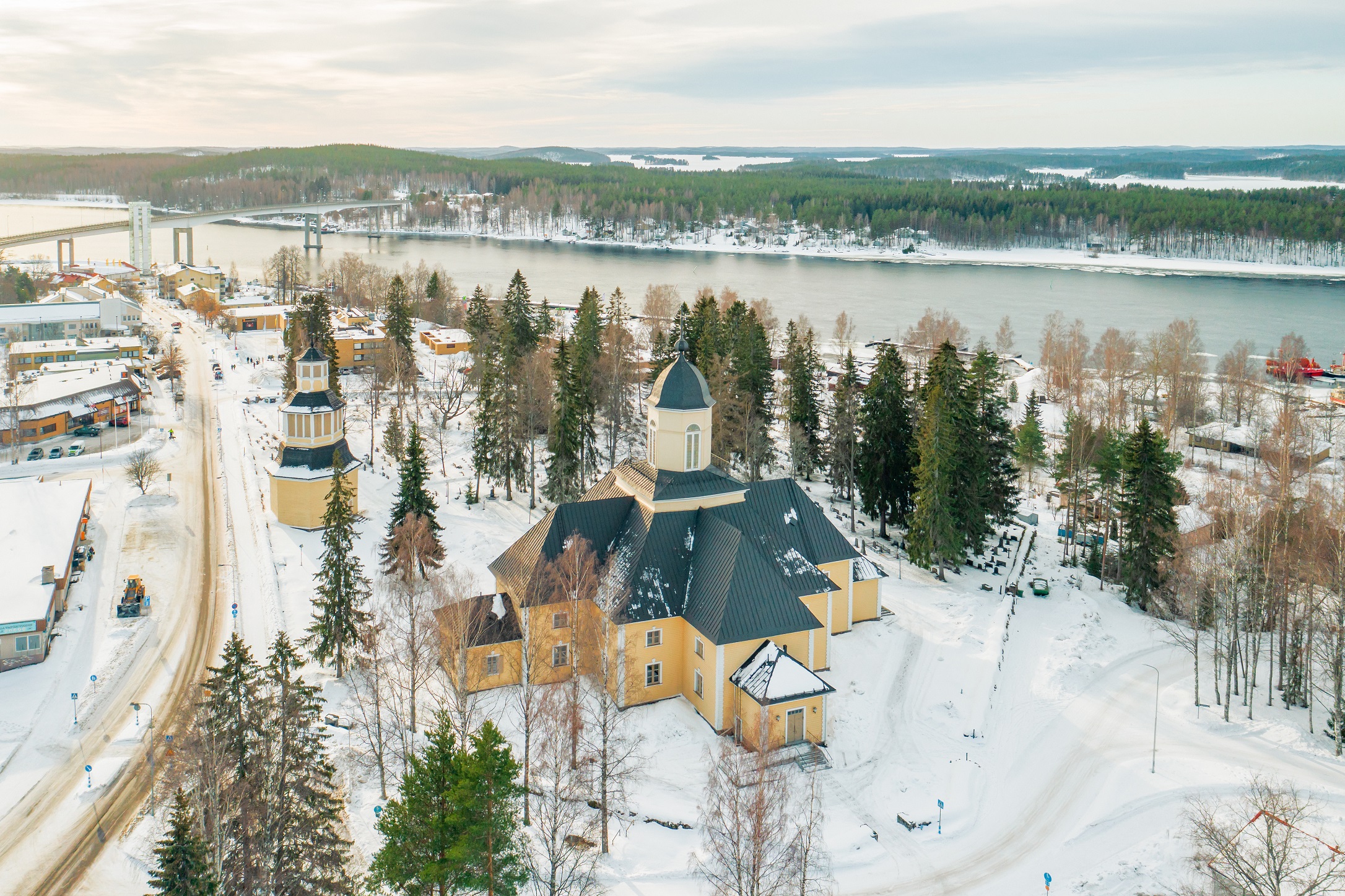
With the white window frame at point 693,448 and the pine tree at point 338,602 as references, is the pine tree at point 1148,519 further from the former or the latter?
the pine tree at point 338,602

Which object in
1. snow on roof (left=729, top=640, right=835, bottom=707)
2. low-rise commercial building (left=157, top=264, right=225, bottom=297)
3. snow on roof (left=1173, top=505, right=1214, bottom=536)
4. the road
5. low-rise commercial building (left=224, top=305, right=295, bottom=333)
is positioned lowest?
the road

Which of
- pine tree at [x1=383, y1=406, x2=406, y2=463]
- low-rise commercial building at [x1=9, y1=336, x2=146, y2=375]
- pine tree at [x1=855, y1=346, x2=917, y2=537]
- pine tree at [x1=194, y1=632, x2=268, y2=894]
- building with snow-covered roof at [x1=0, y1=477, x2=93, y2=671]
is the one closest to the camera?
pine tree at [x1=194, y1=632, x2=268, y2=894]

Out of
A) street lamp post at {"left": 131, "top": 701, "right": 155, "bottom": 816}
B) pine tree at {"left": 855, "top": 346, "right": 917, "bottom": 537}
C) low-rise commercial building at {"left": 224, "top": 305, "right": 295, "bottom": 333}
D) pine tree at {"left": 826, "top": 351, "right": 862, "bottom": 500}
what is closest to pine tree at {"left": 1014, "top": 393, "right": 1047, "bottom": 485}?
pine tree at {"left": 826, "top": 351, "right": 862, "bottom": 500}

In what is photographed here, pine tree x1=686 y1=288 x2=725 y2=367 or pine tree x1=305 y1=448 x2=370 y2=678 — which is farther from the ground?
pine tree x1=686 y1=288 x2=725 y2=367

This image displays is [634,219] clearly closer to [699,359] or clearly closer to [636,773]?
[699,359]

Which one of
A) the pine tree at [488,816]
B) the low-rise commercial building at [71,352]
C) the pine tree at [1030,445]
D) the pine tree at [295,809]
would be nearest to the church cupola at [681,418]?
the pine tree at [295,809]

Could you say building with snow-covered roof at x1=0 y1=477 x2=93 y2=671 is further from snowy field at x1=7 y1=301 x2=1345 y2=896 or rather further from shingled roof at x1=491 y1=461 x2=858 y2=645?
shingled roof at x1=491 y1=461 x2=858 y2=645

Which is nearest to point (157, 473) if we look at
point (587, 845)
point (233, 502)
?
point (233, 502)
